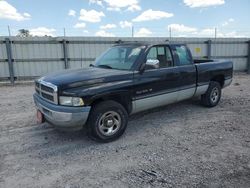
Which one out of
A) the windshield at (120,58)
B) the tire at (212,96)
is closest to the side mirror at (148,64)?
the windshield at (120,58)

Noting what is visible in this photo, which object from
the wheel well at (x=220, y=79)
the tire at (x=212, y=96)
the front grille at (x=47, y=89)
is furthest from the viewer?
the wheel well at (x=220, y=79)

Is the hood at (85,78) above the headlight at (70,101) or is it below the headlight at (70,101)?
above

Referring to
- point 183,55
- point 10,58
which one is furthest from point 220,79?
point 10,58

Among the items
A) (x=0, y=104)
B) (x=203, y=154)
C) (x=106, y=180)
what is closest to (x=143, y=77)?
(x=203, y=154)

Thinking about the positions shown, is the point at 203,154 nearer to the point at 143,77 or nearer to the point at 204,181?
the point at 204,181

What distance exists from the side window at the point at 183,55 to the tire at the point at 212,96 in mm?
1217

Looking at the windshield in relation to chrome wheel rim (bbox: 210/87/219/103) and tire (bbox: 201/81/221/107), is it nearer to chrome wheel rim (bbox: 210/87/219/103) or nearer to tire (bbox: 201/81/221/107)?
tire (bbox: 201/81/221/107)

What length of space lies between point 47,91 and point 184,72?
3.15 m

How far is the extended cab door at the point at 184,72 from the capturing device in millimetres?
5312

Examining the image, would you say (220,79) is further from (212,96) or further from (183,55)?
(183,55)

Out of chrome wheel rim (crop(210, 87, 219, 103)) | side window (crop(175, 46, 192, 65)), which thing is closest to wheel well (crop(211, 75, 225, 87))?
chrome wheel rim (crop(210, 87, 219, 103))

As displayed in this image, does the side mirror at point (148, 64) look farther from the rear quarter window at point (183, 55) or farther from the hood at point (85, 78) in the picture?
the rear quarter window at point (183, 55)

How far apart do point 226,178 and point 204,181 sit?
1.09 ft

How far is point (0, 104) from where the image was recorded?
7.26 meters
